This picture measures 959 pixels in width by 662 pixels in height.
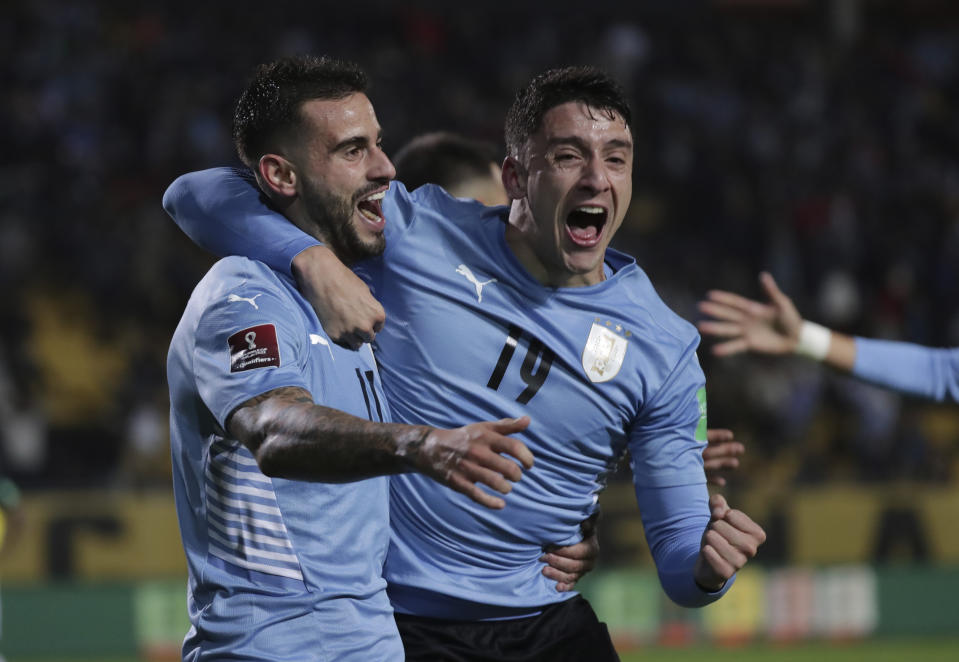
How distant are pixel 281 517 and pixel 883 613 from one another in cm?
854

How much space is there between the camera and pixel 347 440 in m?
2.34

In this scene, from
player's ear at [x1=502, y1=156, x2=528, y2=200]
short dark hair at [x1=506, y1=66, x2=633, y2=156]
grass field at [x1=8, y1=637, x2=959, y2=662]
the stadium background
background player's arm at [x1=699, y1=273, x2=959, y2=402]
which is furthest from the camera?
the stadium background

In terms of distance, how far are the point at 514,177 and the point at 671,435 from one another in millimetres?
833

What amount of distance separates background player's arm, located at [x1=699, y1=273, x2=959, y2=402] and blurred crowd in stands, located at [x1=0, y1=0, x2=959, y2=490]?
619 centimetres

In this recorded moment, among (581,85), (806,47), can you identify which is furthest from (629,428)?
(806,47)

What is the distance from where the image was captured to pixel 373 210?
3.30 m

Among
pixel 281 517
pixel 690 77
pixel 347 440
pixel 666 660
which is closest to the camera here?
pixel 347 440

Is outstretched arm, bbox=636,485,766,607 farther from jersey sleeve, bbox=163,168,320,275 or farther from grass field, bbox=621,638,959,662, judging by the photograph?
grass field, bbox=621,638,959,662

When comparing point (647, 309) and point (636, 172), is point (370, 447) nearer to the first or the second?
point (647, 309)

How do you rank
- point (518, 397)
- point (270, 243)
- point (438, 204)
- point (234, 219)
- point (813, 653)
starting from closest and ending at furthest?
point (270, 243)
point (234, 219)
point (518, 397)
point (438, 204)
point (813, 653)

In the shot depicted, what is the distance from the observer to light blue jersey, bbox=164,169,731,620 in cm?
330

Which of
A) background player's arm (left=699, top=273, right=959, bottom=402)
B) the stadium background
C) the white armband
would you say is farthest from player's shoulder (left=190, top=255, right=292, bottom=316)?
the stadium background

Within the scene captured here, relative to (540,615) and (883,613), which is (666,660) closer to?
(883,613)

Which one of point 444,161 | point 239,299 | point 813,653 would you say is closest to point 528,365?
point 239,299
